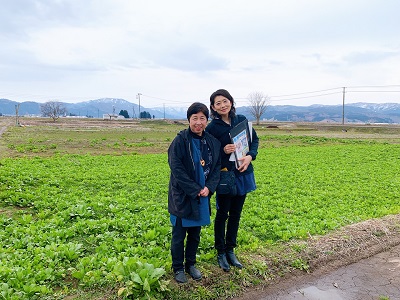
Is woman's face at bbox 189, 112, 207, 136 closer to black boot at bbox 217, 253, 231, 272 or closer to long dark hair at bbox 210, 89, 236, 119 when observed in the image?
long dark hair at bbox 210, 89, 236, 119

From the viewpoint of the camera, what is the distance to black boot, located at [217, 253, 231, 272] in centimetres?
460

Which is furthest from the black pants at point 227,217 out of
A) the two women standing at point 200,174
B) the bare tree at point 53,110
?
the bare tree at point 53,110

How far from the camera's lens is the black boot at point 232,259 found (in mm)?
4711

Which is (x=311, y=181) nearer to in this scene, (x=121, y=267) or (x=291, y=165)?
(x=291, y=165)

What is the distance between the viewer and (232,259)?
4.75 meters

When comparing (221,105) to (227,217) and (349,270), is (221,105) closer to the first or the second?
(227,217)

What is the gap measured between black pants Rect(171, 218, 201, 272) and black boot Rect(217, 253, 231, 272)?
19.3 inches

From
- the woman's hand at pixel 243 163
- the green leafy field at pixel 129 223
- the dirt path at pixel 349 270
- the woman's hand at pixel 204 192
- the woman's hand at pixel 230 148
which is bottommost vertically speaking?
the dirt path at pixel 349 270

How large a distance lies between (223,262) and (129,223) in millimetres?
2531

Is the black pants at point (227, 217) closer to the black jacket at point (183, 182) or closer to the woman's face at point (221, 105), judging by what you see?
the black jacket at point (183, 182)

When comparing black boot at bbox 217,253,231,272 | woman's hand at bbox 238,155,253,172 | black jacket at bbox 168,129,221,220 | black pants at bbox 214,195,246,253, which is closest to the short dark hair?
black jacket at bbox 168,129,221,220

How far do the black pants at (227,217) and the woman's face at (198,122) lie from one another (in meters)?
0.99

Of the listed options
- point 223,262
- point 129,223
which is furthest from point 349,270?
point 129,223

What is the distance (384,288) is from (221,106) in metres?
3.36
